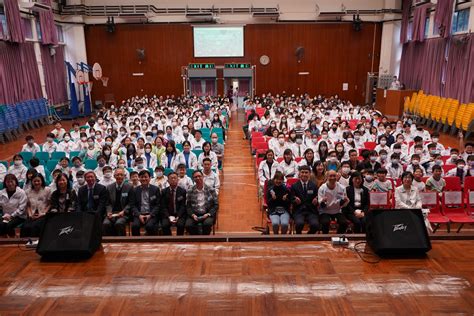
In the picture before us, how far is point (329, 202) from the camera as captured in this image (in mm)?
5863

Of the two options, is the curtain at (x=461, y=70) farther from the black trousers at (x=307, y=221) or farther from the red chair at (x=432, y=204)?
the black trousers at (x=307, y=221)

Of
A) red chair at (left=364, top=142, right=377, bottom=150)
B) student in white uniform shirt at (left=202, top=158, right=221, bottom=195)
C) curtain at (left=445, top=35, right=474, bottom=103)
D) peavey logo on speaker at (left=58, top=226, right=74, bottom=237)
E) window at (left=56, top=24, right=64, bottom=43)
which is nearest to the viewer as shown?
peavey logo on speaker at (left=58, top=226, right=74, bottom=237)

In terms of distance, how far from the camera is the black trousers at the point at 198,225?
18.8 ft

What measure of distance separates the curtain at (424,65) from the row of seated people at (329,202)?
1270 cm

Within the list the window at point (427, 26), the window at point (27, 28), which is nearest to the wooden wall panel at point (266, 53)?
the window at point (427, 26)

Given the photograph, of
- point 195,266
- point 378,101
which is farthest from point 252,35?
point 195,266

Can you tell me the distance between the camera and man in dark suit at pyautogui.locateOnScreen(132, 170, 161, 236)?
586cm

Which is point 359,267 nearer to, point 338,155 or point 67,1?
point 338,155

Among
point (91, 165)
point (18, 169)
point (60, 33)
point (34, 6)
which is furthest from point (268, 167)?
point (60, 33)

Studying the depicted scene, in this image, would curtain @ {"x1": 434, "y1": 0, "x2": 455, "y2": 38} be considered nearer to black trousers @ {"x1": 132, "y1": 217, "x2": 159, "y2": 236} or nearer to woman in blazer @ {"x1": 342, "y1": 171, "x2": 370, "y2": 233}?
woman in blazer @ {"x1": 342, "y1": 171, "x2": 370, "y2": 233}

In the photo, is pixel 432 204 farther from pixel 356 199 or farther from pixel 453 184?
pixel 356 199

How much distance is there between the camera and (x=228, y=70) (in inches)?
865

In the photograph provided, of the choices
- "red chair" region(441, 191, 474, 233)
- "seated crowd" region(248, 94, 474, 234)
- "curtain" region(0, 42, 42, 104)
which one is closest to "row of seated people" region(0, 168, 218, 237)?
"seated crowd" region(248, 94, 474, 234)

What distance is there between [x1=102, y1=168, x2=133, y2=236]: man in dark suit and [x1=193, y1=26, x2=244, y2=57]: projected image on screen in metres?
17.0
